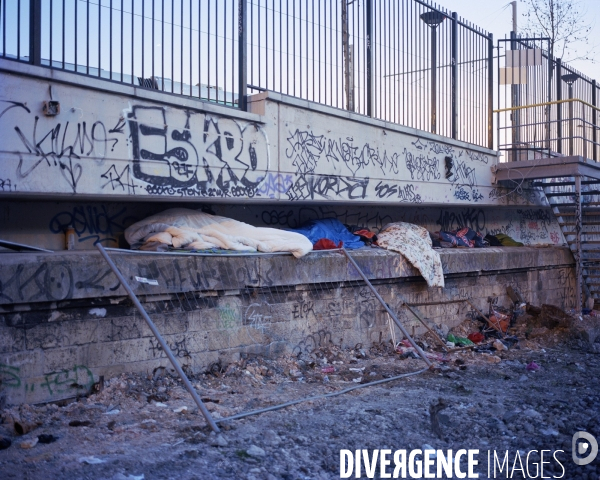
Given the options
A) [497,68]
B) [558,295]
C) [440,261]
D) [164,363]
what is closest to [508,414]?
[164,363]

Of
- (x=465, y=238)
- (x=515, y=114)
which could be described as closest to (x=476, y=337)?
(x=465, y=238)

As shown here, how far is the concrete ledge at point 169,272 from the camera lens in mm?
5117

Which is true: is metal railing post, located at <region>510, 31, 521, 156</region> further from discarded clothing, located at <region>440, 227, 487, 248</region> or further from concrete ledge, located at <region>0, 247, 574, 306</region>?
concrete ledge, located at <region>0, 247, 574, 306</region>

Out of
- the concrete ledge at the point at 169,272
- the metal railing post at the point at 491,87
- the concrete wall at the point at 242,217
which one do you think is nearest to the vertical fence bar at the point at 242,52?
the concrete wall at the point at 242,217

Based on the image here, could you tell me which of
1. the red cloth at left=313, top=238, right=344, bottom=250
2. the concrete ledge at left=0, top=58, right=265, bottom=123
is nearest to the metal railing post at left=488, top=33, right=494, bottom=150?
the red cloth at left=313, top=238, right=344, bottom=250

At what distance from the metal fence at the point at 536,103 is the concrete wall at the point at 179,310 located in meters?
5.90

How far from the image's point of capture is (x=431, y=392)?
6309mm

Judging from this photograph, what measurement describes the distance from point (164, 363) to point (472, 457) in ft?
9.86

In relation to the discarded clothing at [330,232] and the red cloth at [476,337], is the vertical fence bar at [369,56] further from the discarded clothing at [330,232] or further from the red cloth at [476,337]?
the red cloth at [476,337]

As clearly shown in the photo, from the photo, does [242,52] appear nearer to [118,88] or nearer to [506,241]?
[118,88]

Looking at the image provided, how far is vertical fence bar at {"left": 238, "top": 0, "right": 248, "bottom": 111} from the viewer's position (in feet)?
25.3

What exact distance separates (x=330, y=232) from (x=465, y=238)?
3985mm

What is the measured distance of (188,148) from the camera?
6902 mm

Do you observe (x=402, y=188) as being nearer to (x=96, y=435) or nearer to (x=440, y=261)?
(x=440, y=261)
